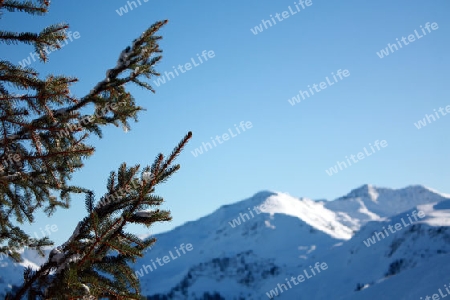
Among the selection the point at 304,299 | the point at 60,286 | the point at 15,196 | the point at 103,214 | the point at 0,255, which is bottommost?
the point at 304,299

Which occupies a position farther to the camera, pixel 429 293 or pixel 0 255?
pixel 429 293

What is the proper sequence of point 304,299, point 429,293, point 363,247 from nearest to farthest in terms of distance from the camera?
1. point 429,293
2. point 304,299
3. point 363,247

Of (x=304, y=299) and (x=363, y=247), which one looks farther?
(x=363, y=247)

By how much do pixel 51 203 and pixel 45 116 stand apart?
2.50m

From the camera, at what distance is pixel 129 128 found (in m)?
5.59

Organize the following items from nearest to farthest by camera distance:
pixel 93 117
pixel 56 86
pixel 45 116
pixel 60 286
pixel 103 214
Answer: pixel 60 286 → pixel 103 214 → pixel 56 86 → pixel 45 116 → pixel 93 117

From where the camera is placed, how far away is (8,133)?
4066 millimetres

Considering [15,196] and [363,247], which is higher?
[15,196]

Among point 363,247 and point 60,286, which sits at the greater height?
point 60,286

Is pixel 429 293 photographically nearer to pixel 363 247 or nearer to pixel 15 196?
pixel 15 196

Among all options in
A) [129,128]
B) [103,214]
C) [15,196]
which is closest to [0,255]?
[15,196]

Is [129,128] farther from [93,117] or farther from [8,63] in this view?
[8,63]

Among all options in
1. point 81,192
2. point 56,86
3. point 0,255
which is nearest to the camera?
point 56,86

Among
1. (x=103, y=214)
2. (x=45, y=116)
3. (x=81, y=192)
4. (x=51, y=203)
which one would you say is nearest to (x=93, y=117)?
(x=45, y=116)
